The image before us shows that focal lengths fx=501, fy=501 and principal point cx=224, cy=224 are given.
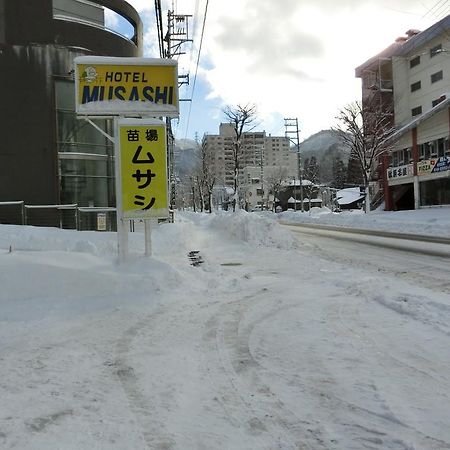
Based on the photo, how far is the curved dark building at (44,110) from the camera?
20.4m

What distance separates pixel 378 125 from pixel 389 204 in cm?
714

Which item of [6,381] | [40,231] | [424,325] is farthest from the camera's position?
[40,231]

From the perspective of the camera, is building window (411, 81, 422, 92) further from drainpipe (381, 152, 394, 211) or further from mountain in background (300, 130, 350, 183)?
mountain in background (300, 130, 350, 183)

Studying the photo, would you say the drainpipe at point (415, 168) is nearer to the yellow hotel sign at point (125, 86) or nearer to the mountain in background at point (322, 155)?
the yellow hotel sign at point (125, 86)

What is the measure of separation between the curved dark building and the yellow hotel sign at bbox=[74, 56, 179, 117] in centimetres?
1177

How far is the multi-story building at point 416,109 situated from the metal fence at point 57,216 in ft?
66.3

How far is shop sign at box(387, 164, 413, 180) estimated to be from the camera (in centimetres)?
4007

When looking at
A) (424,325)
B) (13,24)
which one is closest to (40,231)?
(13,24)

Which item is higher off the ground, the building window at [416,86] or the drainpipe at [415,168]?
the building window at [416,86]

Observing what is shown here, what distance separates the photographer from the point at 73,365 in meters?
4.93

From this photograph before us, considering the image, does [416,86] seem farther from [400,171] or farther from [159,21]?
[159,21]

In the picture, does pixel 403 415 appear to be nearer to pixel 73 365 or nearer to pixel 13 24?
pixel 73 365

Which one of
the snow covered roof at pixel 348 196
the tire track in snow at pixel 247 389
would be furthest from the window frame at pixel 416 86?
the tire track in snow at pixel 247 389

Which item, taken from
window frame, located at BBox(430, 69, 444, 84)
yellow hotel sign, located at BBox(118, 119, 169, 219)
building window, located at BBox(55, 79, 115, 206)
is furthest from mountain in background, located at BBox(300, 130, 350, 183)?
yellow hotel sign, located at BBox(118, 119, 169, 219)
